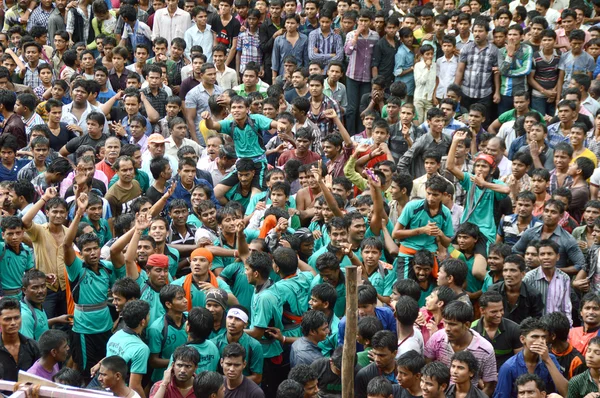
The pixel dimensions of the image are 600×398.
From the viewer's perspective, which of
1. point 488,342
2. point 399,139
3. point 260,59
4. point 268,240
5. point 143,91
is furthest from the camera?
point 260,59

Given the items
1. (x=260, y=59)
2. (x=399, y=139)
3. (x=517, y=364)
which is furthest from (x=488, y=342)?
(x=260, y=59)

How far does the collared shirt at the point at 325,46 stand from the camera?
52.0 feet

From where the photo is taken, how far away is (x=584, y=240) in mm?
10844

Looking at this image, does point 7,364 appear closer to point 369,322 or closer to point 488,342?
point 369,322

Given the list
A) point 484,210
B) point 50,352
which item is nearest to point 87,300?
point 50,352

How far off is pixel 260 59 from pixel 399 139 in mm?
3853

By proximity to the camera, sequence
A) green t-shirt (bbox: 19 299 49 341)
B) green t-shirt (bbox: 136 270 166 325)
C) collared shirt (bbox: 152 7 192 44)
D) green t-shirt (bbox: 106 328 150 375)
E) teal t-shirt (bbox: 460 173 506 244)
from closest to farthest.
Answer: green t-shirt (bbox: 106 328 150 375) → green t-shirt (bbox: 19 299 49 341) → green t-shirt (bbox: 136 270 166 325) → teal t-shirt (bbox: 460 173 506 244) → collared shirt (bbox: 152 7 192 44)

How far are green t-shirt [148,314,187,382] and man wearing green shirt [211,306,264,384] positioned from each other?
303 mm

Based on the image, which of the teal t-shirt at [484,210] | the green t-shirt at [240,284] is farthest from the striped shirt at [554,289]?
the green t-shirt at [240,284]

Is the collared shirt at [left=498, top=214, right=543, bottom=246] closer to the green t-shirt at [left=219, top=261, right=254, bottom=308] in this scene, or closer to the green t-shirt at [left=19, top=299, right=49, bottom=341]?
the green t-shirt at [left=219, top=261, right=254, bottom=308]

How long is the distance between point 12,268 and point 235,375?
2616mm

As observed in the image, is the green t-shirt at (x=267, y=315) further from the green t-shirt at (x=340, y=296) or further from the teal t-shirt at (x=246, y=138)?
the teal t-shirt at (x=246, y=138)

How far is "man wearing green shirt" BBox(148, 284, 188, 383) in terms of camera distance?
28.7 ft

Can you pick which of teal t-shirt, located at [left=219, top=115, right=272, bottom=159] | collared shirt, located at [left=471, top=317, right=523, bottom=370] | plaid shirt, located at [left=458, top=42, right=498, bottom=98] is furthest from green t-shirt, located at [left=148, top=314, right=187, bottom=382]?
plaid shirt, located at [left=458, top=42, right=498, bottom=98]
